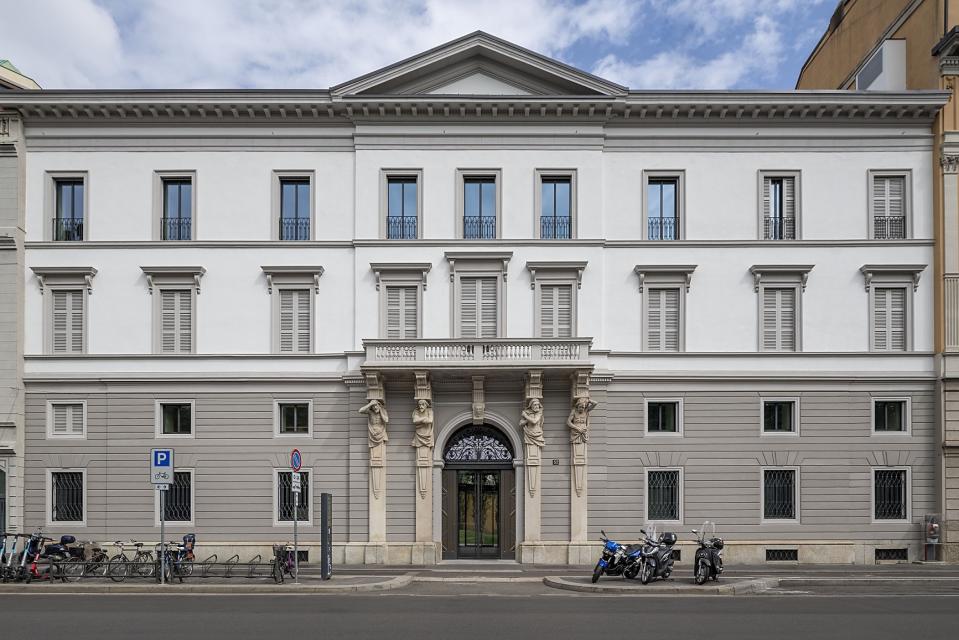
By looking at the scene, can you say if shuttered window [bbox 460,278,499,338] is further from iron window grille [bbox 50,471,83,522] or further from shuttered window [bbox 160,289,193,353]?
iron window grille [bbox 50,471,83,522]

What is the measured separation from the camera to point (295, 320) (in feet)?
89.7

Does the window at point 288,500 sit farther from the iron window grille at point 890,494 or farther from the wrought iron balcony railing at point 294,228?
the iron window grille at point 890,494

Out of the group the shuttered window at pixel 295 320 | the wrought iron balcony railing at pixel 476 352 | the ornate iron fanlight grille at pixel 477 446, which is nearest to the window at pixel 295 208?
the shuttered window at pixel 295 320

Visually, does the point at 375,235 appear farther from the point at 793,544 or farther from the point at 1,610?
the point at 793,544

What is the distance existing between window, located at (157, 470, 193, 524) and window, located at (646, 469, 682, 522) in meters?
14.3

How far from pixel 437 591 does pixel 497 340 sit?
7.89 m

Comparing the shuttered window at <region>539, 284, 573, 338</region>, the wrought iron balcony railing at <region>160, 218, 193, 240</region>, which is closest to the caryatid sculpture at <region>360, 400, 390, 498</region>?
the shuttered window at <region>539, 284, 573, 338</region>

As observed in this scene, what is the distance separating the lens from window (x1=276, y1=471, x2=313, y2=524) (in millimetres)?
26766

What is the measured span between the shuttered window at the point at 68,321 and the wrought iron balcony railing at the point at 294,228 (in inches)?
263

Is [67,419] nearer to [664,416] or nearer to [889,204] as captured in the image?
[664,416]

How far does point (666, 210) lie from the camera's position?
27859 millimetres

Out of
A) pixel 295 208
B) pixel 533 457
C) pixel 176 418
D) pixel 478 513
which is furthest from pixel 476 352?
pixel 176 418

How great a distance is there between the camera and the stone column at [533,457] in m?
26.4

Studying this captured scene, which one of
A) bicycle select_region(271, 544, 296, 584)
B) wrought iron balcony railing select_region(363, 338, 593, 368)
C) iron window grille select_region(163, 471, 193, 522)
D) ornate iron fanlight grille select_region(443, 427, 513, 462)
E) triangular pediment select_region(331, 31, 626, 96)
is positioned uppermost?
triangular pediment select_region(331, 31, 626, 96)
